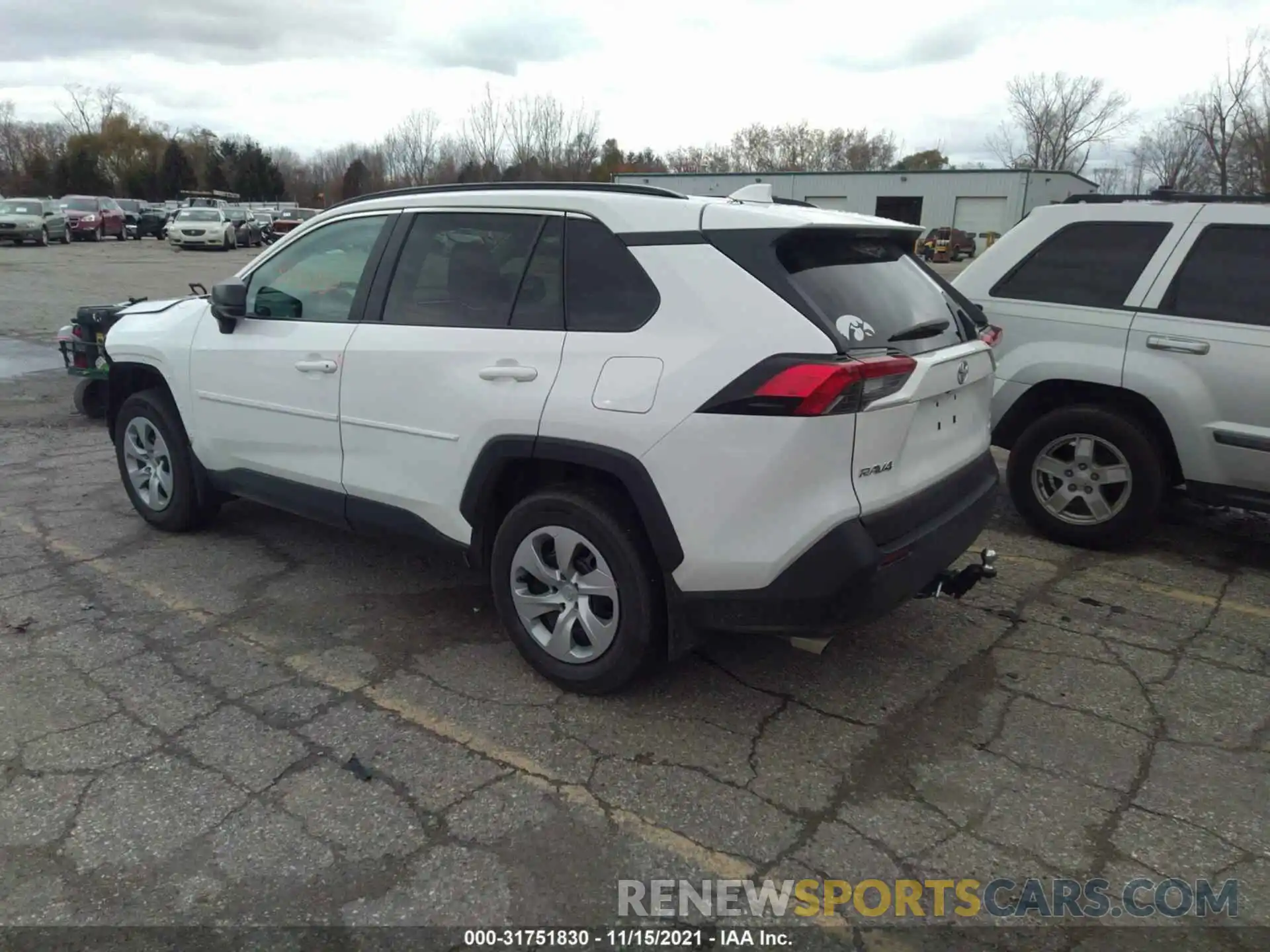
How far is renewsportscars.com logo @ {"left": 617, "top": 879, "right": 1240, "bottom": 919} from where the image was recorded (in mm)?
2449

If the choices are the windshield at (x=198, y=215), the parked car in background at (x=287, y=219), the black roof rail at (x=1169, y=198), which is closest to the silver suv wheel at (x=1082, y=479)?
the black roof rail at (x=1169, y=198)

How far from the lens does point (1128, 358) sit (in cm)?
482

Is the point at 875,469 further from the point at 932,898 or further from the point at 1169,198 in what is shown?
the point at 1169,198

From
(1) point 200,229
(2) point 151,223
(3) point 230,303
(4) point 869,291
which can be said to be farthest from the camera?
(2) point 151,223

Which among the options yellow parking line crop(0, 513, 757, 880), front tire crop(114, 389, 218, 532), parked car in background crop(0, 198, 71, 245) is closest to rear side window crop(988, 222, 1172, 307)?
yellow parking line crop(0, 513, 757, 880)

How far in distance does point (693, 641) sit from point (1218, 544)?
3737mm

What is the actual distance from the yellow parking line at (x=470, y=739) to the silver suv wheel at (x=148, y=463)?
56cm

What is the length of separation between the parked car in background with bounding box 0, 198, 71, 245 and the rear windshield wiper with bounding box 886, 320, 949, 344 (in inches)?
A: 1399

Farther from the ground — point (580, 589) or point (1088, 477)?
point (1088, 477)

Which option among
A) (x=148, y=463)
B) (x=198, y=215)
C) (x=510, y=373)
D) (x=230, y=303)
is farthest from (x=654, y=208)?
(x=198, y=215)

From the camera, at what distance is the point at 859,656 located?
385 cm

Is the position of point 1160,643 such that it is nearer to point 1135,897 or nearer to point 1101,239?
point 1135,897

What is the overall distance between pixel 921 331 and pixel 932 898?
1869 millimetres

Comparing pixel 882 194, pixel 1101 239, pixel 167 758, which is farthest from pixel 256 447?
pixel 882 194
